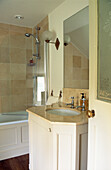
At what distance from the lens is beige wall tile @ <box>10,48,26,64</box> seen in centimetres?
293

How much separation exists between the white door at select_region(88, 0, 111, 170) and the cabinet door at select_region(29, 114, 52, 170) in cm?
39

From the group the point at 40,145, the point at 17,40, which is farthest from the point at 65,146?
the point at 17,40

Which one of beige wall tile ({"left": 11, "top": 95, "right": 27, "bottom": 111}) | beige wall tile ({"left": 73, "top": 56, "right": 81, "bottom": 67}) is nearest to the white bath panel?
beige wall tile ({"left": 11, "top": 95, "right": 27, "bottom": 111})

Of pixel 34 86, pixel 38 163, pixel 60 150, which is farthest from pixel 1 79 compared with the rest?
pixel 60 150

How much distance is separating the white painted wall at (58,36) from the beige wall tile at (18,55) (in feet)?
2.82

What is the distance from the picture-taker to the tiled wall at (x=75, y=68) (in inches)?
66.0

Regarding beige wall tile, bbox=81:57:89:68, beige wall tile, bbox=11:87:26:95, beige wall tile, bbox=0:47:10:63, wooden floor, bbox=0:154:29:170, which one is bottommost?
wooden floor, bbox=0:154:29:170

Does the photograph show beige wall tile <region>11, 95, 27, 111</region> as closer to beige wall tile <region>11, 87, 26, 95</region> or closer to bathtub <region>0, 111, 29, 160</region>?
beige wall tile <region>11, 87, 26, 95</region>

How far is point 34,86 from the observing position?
2965 mm

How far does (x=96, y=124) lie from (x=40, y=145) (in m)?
0.72

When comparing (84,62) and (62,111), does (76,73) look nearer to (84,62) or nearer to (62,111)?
(84,62)

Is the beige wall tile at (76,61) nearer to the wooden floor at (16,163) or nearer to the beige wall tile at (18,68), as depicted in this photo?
the beige wall tile at (18,68)

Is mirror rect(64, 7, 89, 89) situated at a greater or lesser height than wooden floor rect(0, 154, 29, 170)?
greater

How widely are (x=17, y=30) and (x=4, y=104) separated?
5.31ft
